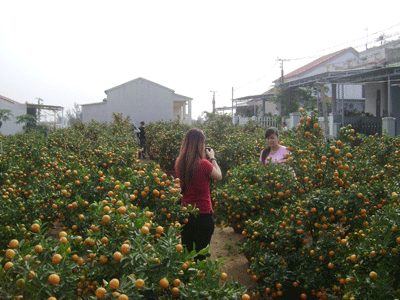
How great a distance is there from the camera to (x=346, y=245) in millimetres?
2438

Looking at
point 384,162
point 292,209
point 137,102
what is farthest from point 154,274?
point 137,102

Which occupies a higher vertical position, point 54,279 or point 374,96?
point 374,96

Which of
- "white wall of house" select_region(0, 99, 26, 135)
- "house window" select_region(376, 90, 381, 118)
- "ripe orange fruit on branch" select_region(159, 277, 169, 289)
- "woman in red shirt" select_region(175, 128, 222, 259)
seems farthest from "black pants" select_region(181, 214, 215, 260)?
"white wall of house" select_region(0, 99, 26, 135)

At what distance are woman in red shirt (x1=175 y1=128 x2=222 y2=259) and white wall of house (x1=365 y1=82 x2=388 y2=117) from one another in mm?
14905

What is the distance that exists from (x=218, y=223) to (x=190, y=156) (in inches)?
62.8

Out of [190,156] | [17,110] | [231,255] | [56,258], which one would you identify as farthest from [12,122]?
[56,258]

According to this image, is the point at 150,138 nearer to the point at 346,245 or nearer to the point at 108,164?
the point at 108,164

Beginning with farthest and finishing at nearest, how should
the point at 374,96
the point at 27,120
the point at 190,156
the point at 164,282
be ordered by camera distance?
the point at 27,120, the point at 374,96, the point at 190,156, the point at 164,282

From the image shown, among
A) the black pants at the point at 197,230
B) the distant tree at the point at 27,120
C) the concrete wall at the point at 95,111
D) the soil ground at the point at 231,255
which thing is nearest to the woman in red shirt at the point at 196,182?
the black pants at the point at 197,230

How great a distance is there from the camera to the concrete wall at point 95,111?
24.8 m

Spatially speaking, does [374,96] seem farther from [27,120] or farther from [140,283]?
[27,120]

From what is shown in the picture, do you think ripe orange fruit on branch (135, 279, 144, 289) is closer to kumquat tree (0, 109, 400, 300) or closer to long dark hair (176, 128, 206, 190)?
kumquat tree (0, 109, 400, 300)

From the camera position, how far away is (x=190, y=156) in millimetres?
3088

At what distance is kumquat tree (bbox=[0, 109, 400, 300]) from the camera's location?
1533 mm
